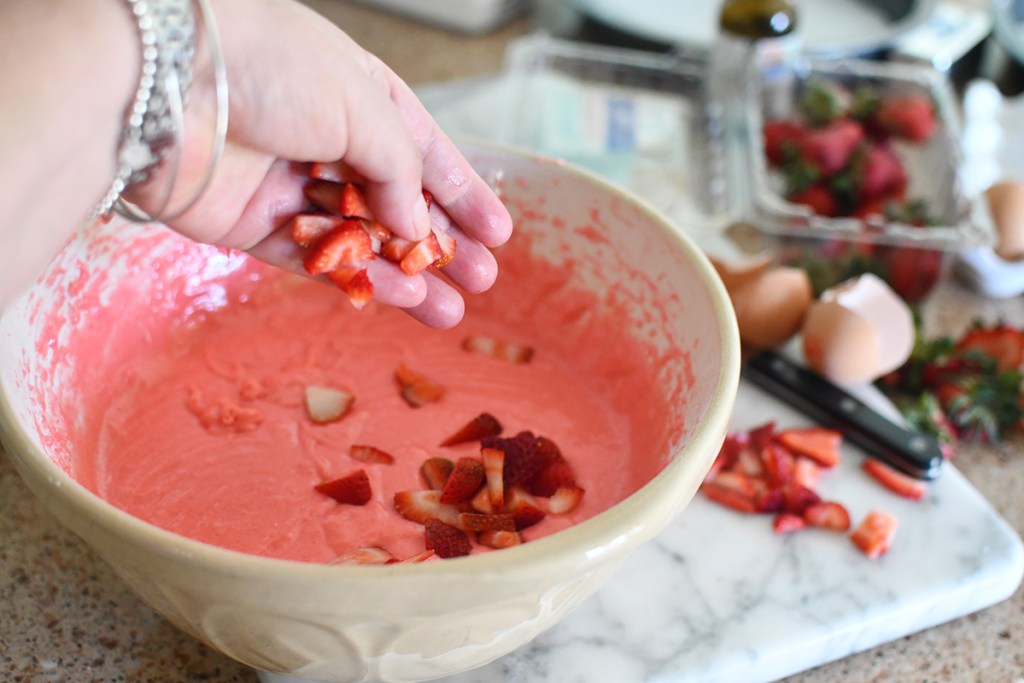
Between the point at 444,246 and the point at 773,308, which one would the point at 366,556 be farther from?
the point at 773,308

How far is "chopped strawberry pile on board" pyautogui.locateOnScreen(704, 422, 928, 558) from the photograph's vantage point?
3.21ft

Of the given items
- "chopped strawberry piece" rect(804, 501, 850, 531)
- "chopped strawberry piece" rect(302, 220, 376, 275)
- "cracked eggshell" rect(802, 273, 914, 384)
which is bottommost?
"chopped strawberry piece" rect(804, 501, 850, 531)

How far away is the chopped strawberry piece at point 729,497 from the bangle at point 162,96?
59 cm

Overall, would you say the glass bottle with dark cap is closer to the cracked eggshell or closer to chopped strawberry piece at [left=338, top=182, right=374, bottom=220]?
the cracked eggshell

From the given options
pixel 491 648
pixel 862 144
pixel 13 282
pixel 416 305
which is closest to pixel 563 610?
pixel 491 648

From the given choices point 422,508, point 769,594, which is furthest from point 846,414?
point 422,508

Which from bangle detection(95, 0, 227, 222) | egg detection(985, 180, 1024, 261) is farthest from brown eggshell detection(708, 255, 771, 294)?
bangle detection(95, 0, 227, 222)

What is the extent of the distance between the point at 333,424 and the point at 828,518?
508mm

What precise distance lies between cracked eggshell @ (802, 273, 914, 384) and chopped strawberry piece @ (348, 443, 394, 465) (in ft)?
1.72

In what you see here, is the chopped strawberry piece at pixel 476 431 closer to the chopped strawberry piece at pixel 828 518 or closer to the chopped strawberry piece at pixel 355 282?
the chopped strawberry piece at pixel 355 282

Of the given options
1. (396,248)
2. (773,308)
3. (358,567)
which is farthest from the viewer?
(773,308)

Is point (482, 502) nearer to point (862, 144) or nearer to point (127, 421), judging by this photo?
point (127, 421)

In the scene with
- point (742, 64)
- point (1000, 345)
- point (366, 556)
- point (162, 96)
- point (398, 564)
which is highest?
point (162, 96)

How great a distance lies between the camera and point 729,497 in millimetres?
991
